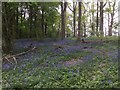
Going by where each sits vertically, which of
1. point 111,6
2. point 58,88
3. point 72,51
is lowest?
point 58,88

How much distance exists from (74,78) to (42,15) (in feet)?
41.3

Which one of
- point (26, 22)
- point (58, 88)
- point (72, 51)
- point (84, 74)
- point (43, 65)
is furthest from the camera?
point (26, 22)

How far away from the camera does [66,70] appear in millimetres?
8539

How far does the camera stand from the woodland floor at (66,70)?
742cm

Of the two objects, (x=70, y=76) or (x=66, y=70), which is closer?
(x=70, y=76)

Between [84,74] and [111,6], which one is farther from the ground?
[111,6]

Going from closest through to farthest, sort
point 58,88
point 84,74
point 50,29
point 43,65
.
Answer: point 58,88, point 84,74, point 43,65, point 50,29

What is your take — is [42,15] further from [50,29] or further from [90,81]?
[90,81]

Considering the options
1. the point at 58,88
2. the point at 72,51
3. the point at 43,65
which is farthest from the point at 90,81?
the point at 72,51

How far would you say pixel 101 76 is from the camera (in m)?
7.63

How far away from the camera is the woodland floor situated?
7.42 meters

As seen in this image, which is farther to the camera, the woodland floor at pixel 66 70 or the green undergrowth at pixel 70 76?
the woodland floor at pixel 66 70

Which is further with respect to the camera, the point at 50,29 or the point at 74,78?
the point at 50,29

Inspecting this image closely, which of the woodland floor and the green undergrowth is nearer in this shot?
the green undergrowth
